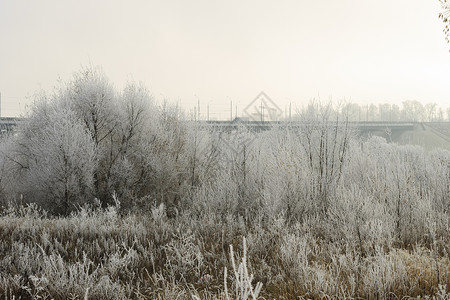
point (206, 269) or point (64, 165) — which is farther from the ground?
point (64, 165)

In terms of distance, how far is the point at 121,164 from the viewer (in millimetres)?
12891

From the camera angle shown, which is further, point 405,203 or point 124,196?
point 124,196

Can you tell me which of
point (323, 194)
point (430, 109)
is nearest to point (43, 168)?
point (323, 194)

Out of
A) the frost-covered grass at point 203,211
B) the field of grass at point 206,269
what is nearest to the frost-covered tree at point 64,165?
the frost-covered grass at point 203,211

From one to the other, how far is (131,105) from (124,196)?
3561 mm

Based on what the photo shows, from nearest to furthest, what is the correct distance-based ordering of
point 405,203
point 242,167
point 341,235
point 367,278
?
point 367,278 < point 341,235 < point 405,203 < point 242,167

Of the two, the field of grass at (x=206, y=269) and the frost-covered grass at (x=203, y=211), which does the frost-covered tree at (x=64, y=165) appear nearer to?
the frost-covered grass at (x=203, y=211)

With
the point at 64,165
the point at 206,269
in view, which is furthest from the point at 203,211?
the point at 206,269

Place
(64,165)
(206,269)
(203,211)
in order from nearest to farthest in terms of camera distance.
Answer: (206,269) → (203,211) → (64,165)

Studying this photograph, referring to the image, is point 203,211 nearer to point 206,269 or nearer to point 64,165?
point 64,165

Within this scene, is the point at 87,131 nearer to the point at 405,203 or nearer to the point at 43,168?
the point at 43,168

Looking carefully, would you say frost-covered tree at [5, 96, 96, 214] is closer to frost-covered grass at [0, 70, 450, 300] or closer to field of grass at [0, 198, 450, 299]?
frost-covered grass at [0, 70, 450, 300]

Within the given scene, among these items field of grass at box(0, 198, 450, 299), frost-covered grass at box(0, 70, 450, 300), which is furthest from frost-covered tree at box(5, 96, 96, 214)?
field of grass at box(0, 198, 450, 299)

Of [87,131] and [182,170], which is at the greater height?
[87,131]
